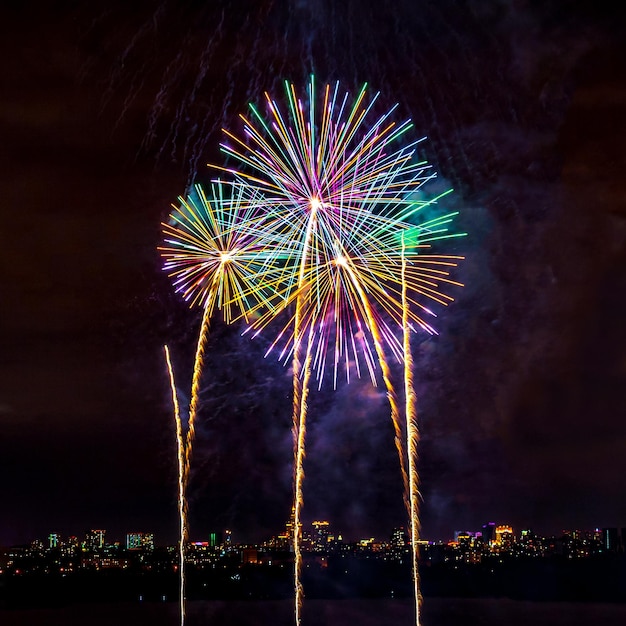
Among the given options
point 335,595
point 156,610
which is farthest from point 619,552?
point 156,610

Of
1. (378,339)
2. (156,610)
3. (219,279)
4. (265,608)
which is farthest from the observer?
(265,608)

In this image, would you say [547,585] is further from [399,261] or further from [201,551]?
[399,261]

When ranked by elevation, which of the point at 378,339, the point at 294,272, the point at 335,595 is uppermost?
the point at 294,272

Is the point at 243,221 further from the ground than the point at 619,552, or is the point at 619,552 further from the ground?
the point at 243,221

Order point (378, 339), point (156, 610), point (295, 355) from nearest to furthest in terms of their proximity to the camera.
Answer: point (378, 339) → point (295, 355) → point (156, 610)

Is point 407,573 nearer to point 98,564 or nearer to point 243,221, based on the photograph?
point 98,564

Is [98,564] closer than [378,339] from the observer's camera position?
No
